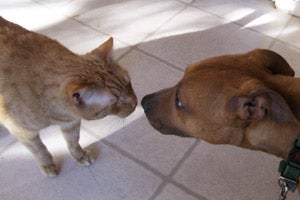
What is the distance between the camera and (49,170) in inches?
73.9

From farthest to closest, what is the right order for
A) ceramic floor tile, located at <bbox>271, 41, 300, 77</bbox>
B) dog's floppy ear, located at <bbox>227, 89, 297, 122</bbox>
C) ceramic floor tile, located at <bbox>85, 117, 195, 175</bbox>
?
ceramic floor tile, located at <bbox>271, 41, 300, 77</bbox>, ceramic floor tile, located at <bbox>85, 117, 195, 175</bbox>, dog's floppy ear, located at <bbox>227, 89, 297, 122</bbox>

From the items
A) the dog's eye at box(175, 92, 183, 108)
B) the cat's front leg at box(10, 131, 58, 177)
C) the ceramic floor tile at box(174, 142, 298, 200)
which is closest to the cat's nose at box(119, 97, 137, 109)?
the dog's eye at box(175, 92, 183, 108)

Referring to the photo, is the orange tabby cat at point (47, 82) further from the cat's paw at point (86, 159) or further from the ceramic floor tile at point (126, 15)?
the ceramic floor tile at point (126, 15)

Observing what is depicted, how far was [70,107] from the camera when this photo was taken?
1.48 meters

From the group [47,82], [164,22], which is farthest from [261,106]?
[164,22]

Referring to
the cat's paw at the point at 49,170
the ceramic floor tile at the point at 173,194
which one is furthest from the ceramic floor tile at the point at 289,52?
the cat's paw at the point at 49,170

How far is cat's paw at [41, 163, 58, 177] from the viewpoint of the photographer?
6.14ft

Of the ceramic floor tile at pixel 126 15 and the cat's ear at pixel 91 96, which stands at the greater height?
the cat's ear at pixel 91 96

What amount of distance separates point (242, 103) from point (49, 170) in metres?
1.08

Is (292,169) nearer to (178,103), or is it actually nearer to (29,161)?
(178,103)

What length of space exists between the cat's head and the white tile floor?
44 cm

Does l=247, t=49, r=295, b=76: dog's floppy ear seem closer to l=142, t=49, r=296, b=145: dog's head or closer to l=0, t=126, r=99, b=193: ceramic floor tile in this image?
l=142, t=49, r=296, b=145: dog's head

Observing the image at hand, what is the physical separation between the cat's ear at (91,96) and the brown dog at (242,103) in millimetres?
247

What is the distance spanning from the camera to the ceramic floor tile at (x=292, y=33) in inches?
106
